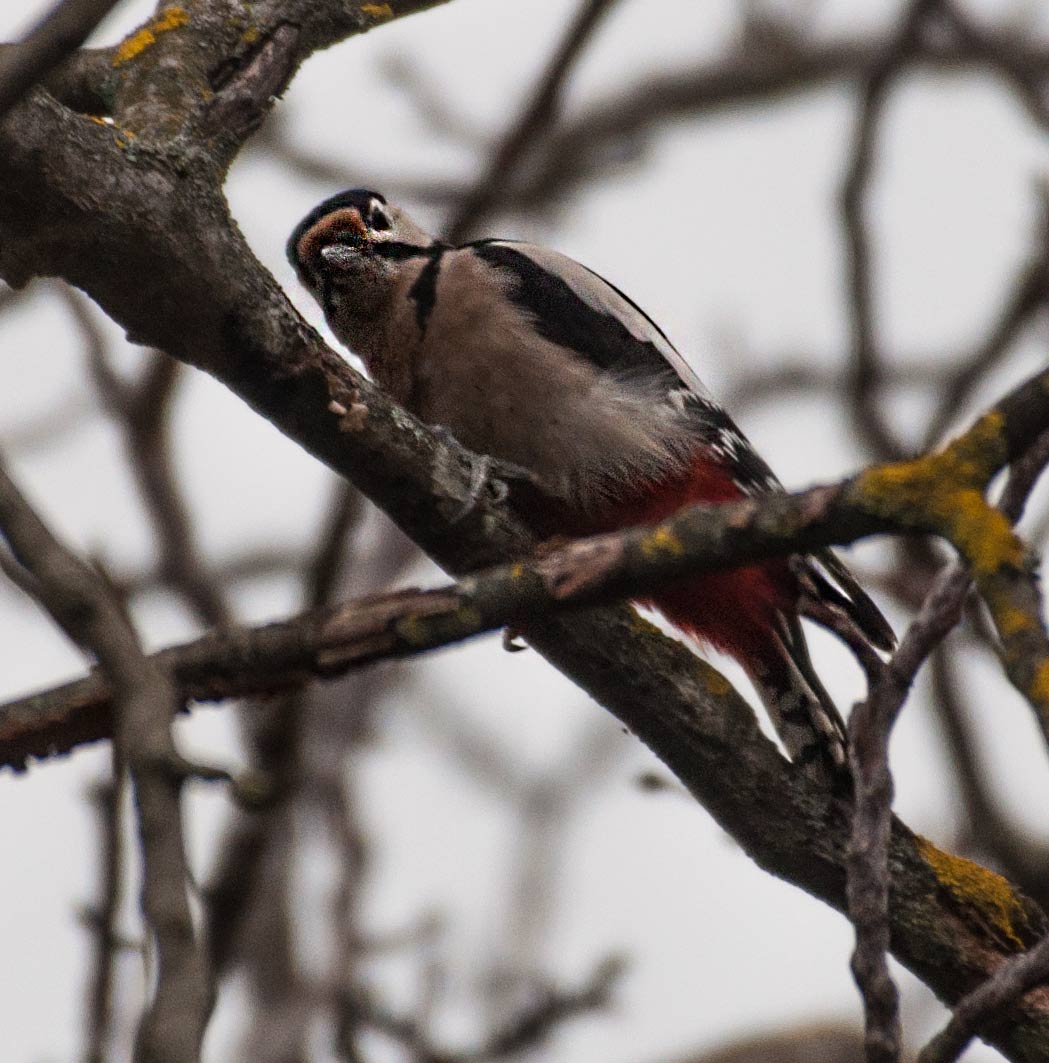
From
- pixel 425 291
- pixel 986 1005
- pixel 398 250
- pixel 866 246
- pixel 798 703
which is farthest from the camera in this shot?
pixel 866 246

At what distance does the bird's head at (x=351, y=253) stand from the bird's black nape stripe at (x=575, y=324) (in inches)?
16.4

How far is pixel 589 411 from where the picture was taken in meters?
5.50

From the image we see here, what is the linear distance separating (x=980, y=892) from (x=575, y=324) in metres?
2.45

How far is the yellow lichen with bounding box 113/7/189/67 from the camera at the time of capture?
4719mm

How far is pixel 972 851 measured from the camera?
7.06m

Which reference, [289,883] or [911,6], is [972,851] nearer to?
[289,883]

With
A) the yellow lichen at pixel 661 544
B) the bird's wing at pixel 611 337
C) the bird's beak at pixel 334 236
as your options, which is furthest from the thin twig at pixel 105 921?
the bird's beak at pixel 334 236

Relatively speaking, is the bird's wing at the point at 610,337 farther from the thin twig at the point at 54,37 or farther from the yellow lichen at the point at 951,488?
the thin twig at the point at 54,37

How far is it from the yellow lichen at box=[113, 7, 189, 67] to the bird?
1.40 metres

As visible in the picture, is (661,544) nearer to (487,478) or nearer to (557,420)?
(487,478)

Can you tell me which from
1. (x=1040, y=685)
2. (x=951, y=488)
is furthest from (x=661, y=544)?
(x=1040, y=685)

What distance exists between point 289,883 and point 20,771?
4319 mm

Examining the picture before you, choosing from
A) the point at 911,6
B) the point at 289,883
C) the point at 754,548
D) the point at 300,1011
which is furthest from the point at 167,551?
the point at 754,548

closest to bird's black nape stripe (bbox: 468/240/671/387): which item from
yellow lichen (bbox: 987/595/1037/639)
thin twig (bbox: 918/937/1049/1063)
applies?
thin twig (bbox: 918/937/1049/1063)
